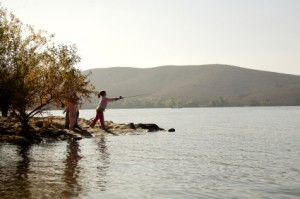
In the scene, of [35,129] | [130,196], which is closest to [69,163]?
[130,196]

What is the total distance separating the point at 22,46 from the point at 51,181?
14.2 metres

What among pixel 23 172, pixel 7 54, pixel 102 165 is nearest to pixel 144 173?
pixel 102 165

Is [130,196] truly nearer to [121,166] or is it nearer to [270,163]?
[121,166]

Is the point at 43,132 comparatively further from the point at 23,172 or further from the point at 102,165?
the point at 23,172

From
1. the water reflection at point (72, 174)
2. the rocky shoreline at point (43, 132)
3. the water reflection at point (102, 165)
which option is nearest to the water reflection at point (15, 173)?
the water reflection at point (72, 174)

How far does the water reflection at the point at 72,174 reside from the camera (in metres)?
10.3

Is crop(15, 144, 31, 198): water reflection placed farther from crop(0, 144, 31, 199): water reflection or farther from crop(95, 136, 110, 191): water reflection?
crop(95, 136, 110, 191): water reflection

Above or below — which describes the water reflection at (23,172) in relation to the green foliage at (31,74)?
below

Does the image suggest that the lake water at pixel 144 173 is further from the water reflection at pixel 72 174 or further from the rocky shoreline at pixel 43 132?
the rocky shoreline at pixel 43 132

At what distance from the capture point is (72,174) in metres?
12.8

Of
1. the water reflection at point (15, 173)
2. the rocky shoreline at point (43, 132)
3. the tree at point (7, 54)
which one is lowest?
the water reflection at point (15, 173)

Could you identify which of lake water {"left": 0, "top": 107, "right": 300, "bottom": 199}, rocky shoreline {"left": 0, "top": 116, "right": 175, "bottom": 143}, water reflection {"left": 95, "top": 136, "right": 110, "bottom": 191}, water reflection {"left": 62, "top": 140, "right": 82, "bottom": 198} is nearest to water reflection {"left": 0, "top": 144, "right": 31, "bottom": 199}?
lake water {"left": 0, "top": 107, "right": 300, "bottom": 199}

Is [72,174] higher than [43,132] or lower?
lower

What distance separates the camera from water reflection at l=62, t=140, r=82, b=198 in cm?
1027
